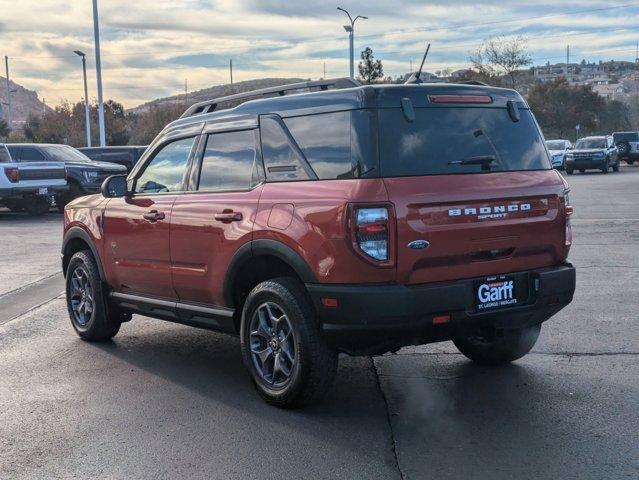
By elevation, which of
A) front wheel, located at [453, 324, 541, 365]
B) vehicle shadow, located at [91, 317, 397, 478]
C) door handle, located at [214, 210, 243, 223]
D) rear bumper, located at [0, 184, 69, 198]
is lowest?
vehicle shadow, located at [91, 317, 397, 478]

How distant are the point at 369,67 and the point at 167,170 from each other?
4328 cm

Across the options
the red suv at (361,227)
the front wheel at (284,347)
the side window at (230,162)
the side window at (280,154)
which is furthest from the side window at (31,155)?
the front wheel at (284,347)

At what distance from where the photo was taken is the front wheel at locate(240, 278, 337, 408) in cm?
484

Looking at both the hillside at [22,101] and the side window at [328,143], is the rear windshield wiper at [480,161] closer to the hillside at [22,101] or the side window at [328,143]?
the side window at [328,143]

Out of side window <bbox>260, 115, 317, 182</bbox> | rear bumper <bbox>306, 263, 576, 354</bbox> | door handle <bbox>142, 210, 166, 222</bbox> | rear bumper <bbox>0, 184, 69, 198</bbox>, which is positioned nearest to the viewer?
rear bumper <bbox>306, 263, 576, 354</bbox>

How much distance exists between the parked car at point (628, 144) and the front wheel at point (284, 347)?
145ft

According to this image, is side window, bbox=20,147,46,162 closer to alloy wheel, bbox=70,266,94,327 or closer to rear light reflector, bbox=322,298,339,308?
alloy wheel, bbox=70,266,94,327

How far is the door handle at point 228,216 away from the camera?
525cm

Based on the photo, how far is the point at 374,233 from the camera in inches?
177

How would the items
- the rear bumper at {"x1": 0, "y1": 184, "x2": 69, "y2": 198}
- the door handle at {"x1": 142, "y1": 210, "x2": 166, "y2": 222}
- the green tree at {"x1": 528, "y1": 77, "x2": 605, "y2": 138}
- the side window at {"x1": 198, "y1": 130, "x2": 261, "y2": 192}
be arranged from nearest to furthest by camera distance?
the side window at {"x1": 198, "y1": 130, "x2": 261, "y2": 192} → the door handle at {"x1": 142, "y1": 210, "x2": 166, "y2": 222} → the rear bumper at {"x1": 0, "y1": 184, "x2": 69, "y2": 198} → the green tree at {"x1": 528, "y1": 77, "x2": 605, "y2": 138}

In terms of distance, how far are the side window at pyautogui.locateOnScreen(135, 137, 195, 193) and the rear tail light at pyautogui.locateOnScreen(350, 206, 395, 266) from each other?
1991 mm

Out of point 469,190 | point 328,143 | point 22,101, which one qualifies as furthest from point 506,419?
point 22,101

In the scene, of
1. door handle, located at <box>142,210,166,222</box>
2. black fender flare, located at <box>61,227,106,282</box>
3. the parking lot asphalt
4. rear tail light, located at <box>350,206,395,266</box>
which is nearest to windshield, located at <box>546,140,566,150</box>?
the parking lot asphalt

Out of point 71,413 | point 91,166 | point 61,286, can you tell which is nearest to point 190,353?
point 71,413
